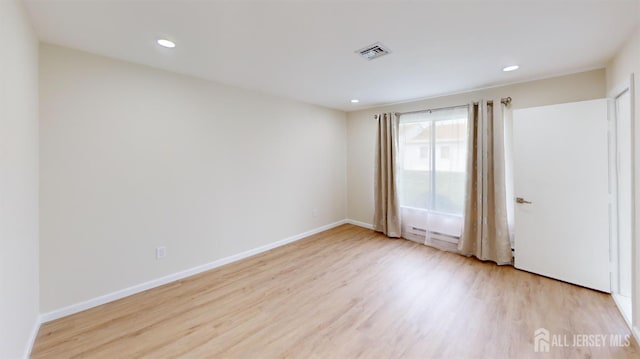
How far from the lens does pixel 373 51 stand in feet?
7.72

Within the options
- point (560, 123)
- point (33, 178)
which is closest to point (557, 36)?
point (560, 123)

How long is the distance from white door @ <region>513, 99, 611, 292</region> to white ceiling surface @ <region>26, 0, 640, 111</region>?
57 cm

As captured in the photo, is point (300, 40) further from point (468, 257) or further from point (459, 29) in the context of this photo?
point (468, 257)

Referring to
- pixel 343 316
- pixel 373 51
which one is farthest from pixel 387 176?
pixel 343 316

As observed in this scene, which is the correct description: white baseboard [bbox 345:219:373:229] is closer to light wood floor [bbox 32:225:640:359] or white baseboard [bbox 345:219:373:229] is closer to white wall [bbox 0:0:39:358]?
light wood floor [bbox 32:225:640:359]

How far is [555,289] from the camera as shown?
2.73 m

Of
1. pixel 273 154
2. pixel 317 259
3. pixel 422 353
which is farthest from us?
pixel 273 154

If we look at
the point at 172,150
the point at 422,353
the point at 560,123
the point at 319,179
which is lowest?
the point at 422,353

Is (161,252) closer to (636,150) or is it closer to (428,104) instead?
(428,104)

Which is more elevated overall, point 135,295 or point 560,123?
point 560,123

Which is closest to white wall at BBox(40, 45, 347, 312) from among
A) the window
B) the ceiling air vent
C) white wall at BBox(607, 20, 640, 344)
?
the ceiling air vent

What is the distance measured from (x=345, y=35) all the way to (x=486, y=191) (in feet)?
9.17

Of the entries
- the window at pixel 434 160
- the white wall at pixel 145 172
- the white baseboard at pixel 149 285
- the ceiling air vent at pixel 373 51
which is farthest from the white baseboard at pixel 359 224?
the ceiling air vent at pixel 373 51

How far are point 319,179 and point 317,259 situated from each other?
167 centimetres
